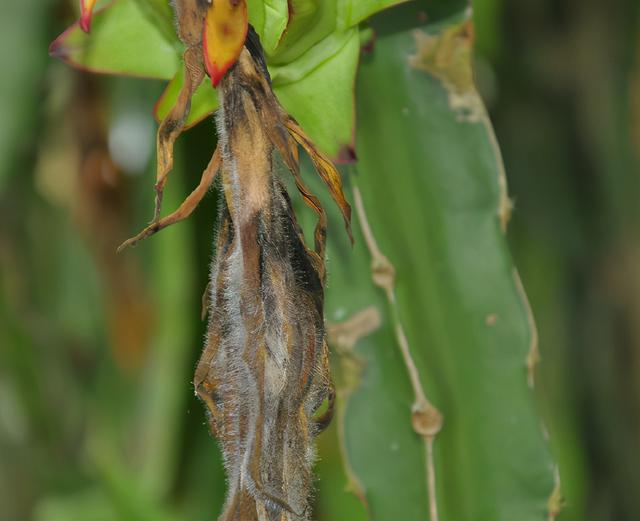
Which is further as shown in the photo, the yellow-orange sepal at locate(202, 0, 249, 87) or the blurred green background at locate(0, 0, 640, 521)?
the blurred green background at locate(0, 0, 640, 521)

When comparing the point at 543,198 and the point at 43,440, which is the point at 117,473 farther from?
the point at 543,198

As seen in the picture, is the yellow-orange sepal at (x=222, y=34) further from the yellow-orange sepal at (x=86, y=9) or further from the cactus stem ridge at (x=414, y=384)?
the cactus stem ridge at (x=414, y=384)

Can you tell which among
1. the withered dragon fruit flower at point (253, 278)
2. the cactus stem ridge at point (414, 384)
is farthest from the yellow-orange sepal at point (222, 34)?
the cactus stem ridge at point (414, 384)

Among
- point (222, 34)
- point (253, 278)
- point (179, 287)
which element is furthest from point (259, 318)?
point (179, 287)

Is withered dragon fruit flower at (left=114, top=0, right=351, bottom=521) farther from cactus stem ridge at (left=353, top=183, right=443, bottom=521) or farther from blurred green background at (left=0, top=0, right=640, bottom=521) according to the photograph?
blurred green background at (left=0, top=0, right=640, bottom=521)

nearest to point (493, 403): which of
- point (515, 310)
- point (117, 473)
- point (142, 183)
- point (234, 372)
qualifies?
point (515, 310)

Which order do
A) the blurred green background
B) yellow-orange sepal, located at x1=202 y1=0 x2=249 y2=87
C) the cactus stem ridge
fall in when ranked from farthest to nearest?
the blurred green background < the cactus stem ridge < yellow-orange sepal, located at x1=202 y1=0 x2=249 y2=87

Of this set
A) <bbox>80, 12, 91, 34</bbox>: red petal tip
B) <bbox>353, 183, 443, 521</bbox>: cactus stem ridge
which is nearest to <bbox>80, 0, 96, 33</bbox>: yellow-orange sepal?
<bbox>80, 12, 91, 34</bbox>: red petal tip

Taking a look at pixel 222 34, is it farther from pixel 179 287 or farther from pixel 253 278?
pixel 179 287
